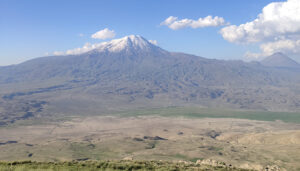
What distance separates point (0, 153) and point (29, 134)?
199 feet

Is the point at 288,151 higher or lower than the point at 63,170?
lower

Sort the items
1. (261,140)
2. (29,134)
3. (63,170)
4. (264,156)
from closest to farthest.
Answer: (63,170)
(264,156)
(261,140)
(29,134)

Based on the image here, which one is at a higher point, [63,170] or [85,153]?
[63,170]

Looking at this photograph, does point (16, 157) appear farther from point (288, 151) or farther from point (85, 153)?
point (288, 151)

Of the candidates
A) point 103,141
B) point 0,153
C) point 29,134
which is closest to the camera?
point 0,153

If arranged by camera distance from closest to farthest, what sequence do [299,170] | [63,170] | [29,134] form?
[63,170]
[299,170]
[29,134]

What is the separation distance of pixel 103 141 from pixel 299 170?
103 metres

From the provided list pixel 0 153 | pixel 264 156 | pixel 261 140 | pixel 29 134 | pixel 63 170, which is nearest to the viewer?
pixel 63 170

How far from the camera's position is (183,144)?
14875 cm


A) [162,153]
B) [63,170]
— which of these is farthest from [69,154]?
[63,170]

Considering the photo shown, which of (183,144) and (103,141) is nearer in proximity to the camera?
(183,144)

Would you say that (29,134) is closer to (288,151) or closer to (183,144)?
(183,144)

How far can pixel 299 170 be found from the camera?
94.1 metres

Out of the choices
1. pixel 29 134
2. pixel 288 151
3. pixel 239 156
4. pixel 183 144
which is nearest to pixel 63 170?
pixel 239 156
